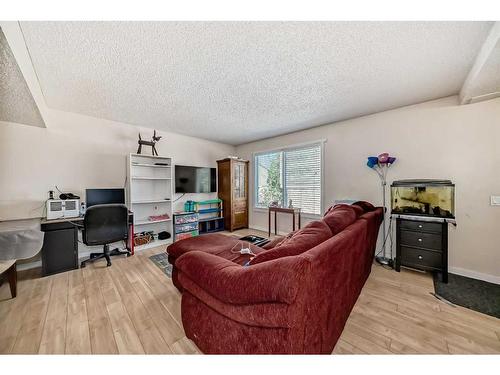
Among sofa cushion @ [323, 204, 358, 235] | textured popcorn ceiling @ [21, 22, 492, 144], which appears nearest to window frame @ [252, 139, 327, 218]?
textured popcorn ceiling @ [21, 22, 492, 144]

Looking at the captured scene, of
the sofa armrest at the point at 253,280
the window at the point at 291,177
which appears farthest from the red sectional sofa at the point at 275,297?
the window at the point at 291,177

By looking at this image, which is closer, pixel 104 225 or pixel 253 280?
pixel 253 280

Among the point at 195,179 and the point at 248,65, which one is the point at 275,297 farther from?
the point at 195,179

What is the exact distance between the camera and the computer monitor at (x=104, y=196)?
118 inches

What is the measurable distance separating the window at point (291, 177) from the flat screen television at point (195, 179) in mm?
1186

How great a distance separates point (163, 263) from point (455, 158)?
4.35 metres

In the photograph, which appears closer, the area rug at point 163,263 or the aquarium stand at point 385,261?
the area rug at point 163,263

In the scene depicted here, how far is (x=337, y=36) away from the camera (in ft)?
4.88

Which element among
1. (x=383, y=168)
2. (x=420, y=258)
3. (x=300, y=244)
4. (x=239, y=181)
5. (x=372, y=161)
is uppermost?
(x=372, y=161)

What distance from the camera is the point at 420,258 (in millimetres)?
2406

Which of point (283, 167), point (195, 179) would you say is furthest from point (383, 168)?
point (195, 179)

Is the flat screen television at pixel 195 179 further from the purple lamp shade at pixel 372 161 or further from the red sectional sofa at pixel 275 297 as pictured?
the purple lamp shade at pixel 372 161

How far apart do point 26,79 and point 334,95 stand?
3394mm

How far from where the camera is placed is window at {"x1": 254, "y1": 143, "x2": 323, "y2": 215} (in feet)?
12.8
